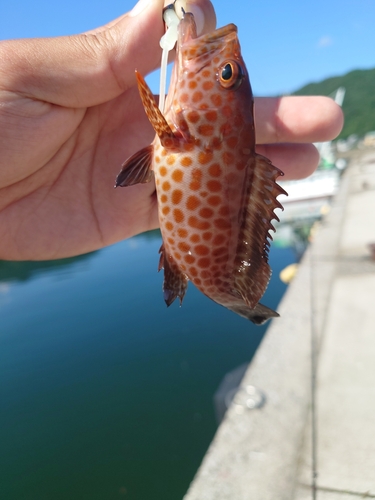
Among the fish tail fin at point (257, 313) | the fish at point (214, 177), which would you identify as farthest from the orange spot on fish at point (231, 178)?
the fish tail fin at point (257, 313)

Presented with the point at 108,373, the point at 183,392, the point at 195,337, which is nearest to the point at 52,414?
the point at 108,373

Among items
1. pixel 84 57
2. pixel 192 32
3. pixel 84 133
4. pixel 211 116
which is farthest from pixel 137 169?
pixel 84 133

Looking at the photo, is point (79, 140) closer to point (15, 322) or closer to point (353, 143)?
point (15, 322)

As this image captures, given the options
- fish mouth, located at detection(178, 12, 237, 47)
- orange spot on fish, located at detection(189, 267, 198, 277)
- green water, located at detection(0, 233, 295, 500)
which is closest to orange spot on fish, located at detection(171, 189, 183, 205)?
orange spot on fish, located at detection(189, 267, 198, 277)

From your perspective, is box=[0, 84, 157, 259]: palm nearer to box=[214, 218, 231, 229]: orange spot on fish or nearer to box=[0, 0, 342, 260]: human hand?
box=[0, 0, 342, 260]: human hand

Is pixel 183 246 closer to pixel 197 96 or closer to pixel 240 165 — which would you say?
pixel 240 165

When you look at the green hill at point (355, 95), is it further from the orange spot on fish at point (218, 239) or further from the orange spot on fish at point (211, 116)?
the orange spot on fish at point (218, 239)
